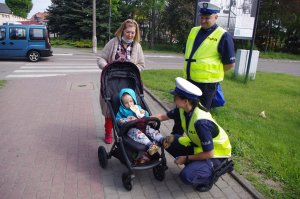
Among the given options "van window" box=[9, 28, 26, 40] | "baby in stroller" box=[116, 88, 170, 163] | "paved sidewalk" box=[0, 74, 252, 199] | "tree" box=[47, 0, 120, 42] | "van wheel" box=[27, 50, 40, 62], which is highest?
"tree" box=[47, 0, 120, 42]

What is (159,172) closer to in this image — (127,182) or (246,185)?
(127,182)

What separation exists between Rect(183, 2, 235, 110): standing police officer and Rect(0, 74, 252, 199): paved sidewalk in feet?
4.42

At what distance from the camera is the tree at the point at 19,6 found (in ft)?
252

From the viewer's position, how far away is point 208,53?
419cm

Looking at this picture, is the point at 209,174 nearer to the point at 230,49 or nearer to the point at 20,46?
the point at 230,49

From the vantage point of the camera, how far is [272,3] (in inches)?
1235

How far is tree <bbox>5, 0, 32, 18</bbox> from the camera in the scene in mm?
76688

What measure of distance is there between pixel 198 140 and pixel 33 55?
45.3 ft

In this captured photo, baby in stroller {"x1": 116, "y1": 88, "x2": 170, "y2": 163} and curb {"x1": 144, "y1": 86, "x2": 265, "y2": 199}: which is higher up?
baby in stroller {"x1": 116, "y1": 88, "x2": 170, "y2": 163}

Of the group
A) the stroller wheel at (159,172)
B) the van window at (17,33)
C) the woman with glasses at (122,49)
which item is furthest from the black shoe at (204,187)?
the van window at (17,33)

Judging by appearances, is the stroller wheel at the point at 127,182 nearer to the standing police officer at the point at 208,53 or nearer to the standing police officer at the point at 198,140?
the standing police officer at the point at 198,140

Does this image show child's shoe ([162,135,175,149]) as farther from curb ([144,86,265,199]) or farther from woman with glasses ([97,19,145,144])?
woman with glasses ([97,19,145,144])

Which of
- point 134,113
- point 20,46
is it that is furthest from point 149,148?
point 20,46

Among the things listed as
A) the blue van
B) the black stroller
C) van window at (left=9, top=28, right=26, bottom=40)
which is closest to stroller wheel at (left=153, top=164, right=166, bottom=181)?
the black stroller
